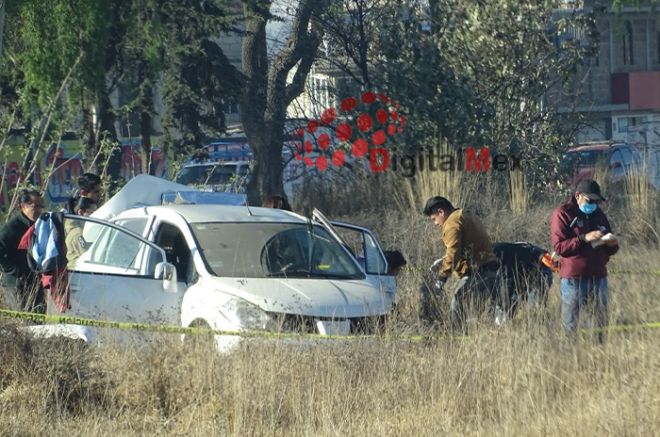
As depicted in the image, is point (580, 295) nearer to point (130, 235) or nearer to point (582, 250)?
point (582, 250)

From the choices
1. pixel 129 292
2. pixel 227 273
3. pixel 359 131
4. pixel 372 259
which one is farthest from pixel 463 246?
pixel 359 131

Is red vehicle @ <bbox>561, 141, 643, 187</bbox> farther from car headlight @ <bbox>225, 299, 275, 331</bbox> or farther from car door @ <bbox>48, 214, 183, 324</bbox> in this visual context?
car headlight @ <bbox>225, 299, 275, 331</bbox>

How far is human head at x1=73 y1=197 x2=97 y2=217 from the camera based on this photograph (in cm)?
1155

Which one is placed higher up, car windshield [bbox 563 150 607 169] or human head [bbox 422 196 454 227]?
car windshield [bbox 563 150 607 169]

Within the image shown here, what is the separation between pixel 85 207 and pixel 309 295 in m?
3.23

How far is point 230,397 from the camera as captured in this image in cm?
756

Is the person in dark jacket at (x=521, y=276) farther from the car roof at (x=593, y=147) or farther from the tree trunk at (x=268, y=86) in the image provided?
the car roof at (x=593, y=147)

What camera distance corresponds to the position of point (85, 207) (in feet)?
38.0

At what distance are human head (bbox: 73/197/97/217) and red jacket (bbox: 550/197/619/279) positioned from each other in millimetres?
4580

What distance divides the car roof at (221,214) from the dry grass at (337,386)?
7.26 ft

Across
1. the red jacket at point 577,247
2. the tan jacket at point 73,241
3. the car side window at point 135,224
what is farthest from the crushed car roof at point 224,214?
the red jacket at point 577,247

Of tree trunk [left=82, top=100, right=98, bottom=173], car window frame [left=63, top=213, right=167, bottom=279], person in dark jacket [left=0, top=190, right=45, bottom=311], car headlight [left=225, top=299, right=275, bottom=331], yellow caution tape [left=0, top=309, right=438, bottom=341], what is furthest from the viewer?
tree trunk [left=82, top=100, right=98, bottom=173]

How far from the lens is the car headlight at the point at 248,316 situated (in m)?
8.96

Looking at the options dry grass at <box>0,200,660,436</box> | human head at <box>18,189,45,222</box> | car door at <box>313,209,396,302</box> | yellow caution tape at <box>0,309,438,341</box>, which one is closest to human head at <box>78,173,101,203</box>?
human head at <box>18,189,45,222</box>
